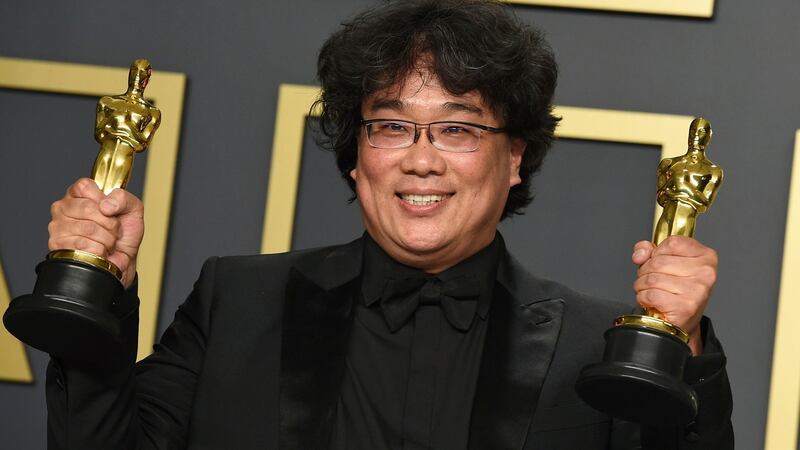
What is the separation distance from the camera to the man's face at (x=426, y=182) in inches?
75.1

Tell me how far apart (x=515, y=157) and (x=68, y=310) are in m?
0.81

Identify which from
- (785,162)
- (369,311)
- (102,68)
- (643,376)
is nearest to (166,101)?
(102,68)

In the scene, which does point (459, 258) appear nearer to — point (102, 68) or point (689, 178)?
point (689, 178)

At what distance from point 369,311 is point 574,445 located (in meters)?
0.36

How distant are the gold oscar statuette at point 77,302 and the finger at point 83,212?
0.13ft

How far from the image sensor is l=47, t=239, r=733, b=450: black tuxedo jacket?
1742 mm

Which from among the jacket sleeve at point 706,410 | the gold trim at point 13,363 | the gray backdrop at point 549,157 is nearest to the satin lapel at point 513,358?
the jacket sleeve at point 706,410

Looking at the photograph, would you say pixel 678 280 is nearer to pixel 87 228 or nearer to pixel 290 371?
pixel 290 371

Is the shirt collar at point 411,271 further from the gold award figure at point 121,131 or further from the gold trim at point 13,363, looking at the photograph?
the gold trim at point 13,363

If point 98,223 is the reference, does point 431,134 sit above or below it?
above

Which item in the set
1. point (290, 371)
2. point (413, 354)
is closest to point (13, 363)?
point (290, 371)

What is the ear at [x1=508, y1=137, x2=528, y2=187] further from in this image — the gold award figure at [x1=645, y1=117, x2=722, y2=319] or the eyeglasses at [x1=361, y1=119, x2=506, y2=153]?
the gold award figure at [x1=645, y1=117, x2=722, y2=319]

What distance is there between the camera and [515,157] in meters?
2.11

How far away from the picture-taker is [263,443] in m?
1.87
